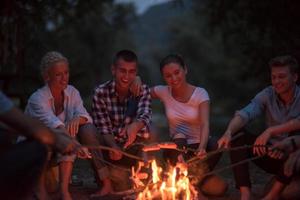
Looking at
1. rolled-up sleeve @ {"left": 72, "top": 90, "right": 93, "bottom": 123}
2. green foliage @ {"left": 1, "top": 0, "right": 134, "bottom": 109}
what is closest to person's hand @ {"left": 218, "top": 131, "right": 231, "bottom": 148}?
rolled-up sleeve @ {"left": 72, "top": 90, "right": 93, "bottom": 123}

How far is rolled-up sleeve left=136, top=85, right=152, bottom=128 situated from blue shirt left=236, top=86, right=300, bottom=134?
3.12 feet

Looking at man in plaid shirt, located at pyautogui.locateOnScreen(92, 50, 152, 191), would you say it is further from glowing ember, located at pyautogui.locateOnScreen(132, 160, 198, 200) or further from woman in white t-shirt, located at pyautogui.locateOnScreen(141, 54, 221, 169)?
glowing ember, located at pyautogui.locateOnScreen(132, 160, 198, 200)

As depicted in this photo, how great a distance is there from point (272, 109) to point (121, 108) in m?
1.60

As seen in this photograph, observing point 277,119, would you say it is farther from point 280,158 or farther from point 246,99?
point 246,99

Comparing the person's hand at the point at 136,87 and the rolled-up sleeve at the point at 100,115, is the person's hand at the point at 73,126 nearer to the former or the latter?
the rolled-up sleeve at the point at 100,115

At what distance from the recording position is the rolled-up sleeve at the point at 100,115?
18.1 feet

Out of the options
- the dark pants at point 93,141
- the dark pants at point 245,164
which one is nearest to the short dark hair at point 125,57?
the dark pants at point 93,141

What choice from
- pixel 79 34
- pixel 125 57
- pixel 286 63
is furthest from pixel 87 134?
pixel 79 34

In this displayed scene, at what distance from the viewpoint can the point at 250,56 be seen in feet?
44.8

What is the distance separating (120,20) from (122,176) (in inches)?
964

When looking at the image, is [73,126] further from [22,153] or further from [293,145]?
[293,145]

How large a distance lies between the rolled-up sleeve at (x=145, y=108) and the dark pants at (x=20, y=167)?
2025mm

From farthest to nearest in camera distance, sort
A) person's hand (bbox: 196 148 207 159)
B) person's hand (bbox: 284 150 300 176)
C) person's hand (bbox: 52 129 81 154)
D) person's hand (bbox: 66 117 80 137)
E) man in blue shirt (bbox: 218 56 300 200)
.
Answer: person's hand (bbox: 66 117 80 137)
man in blue shirt (bbox: 218 56 300 200)
person's hand (bbox: 196 148 207 159)
person's hand (bbox: 284 150 300 176)
person's hand (bbox: 52 129 81 154)

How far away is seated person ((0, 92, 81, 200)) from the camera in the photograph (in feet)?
11.2
